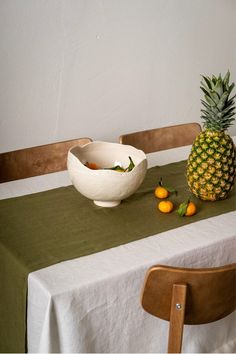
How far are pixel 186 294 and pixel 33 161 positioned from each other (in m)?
0.99

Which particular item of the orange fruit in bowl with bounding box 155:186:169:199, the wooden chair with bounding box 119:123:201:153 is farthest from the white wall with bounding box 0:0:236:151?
the orange fruit in bowl with bounding box 155:186:169:199

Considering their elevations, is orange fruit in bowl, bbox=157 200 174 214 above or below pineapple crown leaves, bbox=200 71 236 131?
below

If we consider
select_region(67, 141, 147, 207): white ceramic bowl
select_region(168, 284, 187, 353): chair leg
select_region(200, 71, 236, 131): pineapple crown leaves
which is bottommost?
select_region(168, 284, 187, 353): chair leg

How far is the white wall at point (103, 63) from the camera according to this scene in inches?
107

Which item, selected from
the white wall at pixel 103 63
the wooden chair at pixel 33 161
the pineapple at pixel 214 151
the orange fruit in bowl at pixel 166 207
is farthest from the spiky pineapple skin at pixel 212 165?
the white wall at pixel 103 63

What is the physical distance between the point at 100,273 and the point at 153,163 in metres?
0.82

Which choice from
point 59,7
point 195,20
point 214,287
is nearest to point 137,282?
point 214,287

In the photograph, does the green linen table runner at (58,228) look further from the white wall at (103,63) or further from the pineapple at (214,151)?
the white wall at (103,63)

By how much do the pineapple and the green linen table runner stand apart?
0.07 metres

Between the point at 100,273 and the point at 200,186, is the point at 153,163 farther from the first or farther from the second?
the point at 100,273

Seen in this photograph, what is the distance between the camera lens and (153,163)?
84.4 inches

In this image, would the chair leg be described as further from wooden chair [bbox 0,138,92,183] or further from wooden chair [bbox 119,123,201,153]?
wooden chair [bbox 119,123,201,153]

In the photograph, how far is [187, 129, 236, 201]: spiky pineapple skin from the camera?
68.8 inches

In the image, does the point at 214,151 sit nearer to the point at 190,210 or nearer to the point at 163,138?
the point at 190,210
